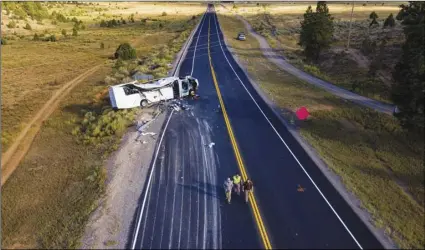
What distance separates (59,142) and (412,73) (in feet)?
81.1

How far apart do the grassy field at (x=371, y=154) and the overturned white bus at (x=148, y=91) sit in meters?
8.30

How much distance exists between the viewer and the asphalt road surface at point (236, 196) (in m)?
14.4

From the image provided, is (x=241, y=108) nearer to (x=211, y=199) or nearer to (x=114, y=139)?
(x=114, y=139)

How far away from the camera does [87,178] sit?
19.3 metres

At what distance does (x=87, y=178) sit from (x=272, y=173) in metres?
10.4

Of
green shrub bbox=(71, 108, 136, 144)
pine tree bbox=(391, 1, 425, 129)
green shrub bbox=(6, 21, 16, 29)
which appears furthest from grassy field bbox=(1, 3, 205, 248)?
green shrub bbox=(6, 21, 16, 29)

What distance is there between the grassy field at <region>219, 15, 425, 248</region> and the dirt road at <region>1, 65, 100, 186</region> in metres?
19.7

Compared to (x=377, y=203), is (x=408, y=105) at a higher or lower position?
higher

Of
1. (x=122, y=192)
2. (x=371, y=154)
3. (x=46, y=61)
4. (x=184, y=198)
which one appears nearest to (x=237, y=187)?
(x=184, y=198)

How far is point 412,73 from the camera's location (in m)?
21.7

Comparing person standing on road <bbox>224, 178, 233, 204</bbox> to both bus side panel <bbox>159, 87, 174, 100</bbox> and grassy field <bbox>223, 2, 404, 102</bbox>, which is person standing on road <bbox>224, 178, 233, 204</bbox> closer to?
bus side panel <bbox>159, 87, 174, 100</bbox>

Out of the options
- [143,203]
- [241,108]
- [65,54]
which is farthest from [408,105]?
[65,54]

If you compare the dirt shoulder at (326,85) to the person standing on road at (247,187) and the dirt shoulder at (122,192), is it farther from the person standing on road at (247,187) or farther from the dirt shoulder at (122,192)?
the dirt shoulder at (122,192)

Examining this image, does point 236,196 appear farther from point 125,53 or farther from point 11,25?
point 11,25
